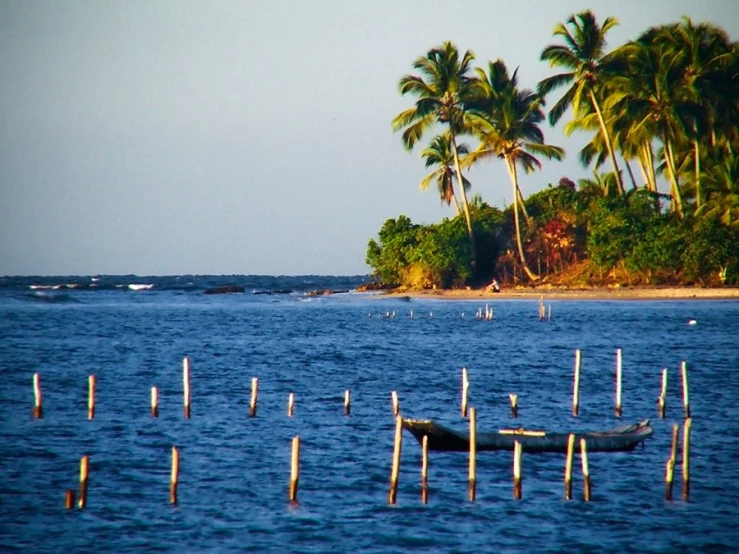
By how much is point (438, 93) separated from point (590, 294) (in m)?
20.8

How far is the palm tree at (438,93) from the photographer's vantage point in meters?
85.7

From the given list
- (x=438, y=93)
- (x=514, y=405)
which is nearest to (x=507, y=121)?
(x=438, y=93)

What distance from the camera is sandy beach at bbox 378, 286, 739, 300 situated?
7725 centimetres

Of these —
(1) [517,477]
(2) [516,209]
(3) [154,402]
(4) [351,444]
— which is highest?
(2) [516,209]

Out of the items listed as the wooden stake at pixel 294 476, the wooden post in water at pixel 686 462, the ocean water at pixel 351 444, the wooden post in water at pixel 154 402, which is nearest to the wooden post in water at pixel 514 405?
the ocean water at pixel 351 444

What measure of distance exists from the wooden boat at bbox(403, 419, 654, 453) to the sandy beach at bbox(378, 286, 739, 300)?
52.1 meters

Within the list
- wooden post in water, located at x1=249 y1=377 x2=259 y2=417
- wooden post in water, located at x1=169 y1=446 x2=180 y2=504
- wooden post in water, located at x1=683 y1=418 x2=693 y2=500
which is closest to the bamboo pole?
wooden post in water, located at x1=249 y1=377 x2=259 y2=417

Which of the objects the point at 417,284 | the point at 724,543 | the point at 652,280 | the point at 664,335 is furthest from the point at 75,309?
the point at 724,543

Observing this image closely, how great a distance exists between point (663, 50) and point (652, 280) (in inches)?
705

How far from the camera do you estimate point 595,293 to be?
82.6 meters

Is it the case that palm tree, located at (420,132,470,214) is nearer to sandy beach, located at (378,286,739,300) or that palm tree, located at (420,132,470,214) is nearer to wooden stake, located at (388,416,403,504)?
sandy beach, located at (378,286,739,300)

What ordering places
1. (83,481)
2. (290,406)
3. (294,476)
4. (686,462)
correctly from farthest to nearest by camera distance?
(290,406)
(686,462)
(294,476)
(83,481)

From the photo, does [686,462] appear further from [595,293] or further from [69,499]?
[595,293]

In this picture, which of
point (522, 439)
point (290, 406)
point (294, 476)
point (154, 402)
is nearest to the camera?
point (294, 476)
